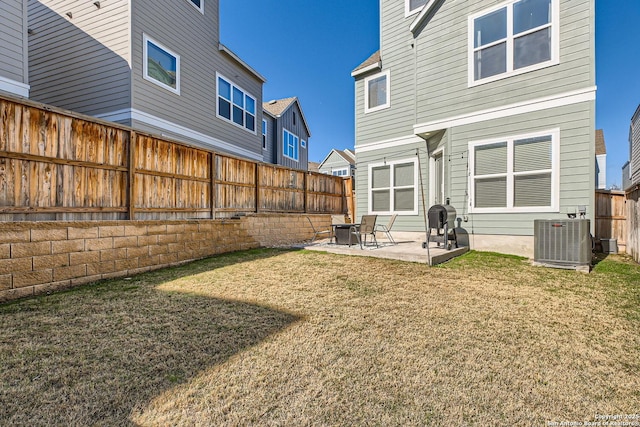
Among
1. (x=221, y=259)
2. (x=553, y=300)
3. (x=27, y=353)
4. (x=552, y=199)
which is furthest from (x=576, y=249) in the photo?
(x=27, y=353)

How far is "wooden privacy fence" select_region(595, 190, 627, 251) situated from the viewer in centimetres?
773

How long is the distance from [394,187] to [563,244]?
4734 millimetres

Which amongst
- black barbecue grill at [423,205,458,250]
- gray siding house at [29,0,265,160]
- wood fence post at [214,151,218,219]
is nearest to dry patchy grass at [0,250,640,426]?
black barbecue grill at [423,205,458,250]

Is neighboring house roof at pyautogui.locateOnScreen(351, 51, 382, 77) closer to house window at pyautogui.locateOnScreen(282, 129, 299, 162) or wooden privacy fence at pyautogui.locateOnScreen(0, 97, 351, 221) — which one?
wooden privacy fence at pyautogui.locateOnScreen(0, 97, 351, 221)

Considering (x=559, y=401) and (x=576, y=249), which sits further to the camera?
A: (x=576, y=249)

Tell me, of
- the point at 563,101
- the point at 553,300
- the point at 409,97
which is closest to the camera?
the point at 553,300

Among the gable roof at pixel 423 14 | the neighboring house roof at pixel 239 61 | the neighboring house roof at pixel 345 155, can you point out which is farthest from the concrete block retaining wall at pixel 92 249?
the neighboring house roof at pixel 345 155

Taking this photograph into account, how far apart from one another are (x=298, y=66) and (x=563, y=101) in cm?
2110

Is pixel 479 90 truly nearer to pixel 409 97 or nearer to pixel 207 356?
pixel 409 97

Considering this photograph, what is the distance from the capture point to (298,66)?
23500mm

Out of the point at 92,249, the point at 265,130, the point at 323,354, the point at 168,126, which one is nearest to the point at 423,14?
the point at 168,126

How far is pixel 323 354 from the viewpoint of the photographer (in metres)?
2.37

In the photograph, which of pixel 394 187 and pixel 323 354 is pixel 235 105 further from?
pixel 323 354

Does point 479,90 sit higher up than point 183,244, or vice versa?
point 479,90
